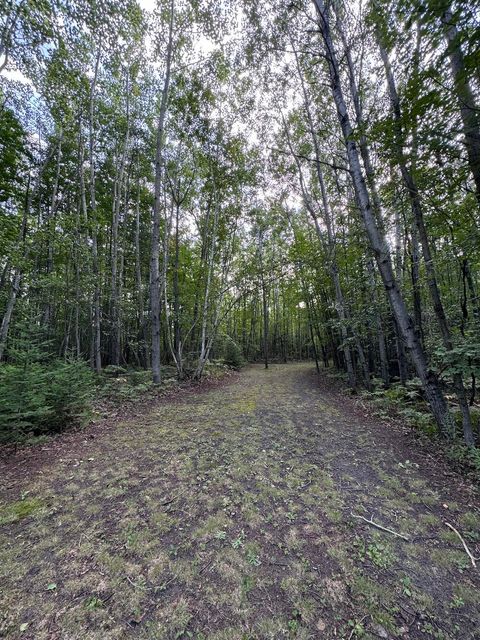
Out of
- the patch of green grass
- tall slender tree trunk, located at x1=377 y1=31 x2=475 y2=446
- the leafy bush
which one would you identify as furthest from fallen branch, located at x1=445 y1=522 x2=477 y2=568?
the leafy bush

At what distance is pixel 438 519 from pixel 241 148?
452 inches

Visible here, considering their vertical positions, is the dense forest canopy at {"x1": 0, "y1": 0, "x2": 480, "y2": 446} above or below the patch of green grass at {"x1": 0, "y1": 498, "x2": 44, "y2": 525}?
above

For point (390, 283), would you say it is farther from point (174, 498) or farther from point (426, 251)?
point (174, 498)

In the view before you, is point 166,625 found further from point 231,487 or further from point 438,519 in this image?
point 438,519

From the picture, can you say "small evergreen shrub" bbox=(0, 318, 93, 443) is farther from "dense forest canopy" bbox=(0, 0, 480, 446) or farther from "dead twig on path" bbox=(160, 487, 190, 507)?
"dead twig on path" bbox=(160, 487, 190, 507)

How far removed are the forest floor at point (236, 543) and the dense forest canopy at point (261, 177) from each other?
55.9 inches

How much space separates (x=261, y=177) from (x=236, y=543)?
11.3 metres

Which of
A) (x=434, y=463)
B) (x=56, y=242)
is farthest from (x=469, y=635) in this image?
(x=56, y=242)

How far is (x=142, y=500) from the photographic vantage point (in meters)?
2.53

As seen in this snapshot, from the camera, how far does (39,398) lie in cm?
368

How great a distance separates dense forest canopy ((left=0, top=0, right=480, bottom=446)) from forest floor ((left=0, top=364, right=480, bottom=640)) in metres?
1.42

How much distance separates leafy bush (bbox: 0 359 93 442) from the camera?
139 inches

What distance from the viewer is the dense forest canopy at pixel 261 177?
2.87m

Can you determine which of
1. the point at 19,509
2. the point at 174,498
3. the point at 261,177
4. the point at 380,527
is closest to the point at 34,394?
the point at 19,509
